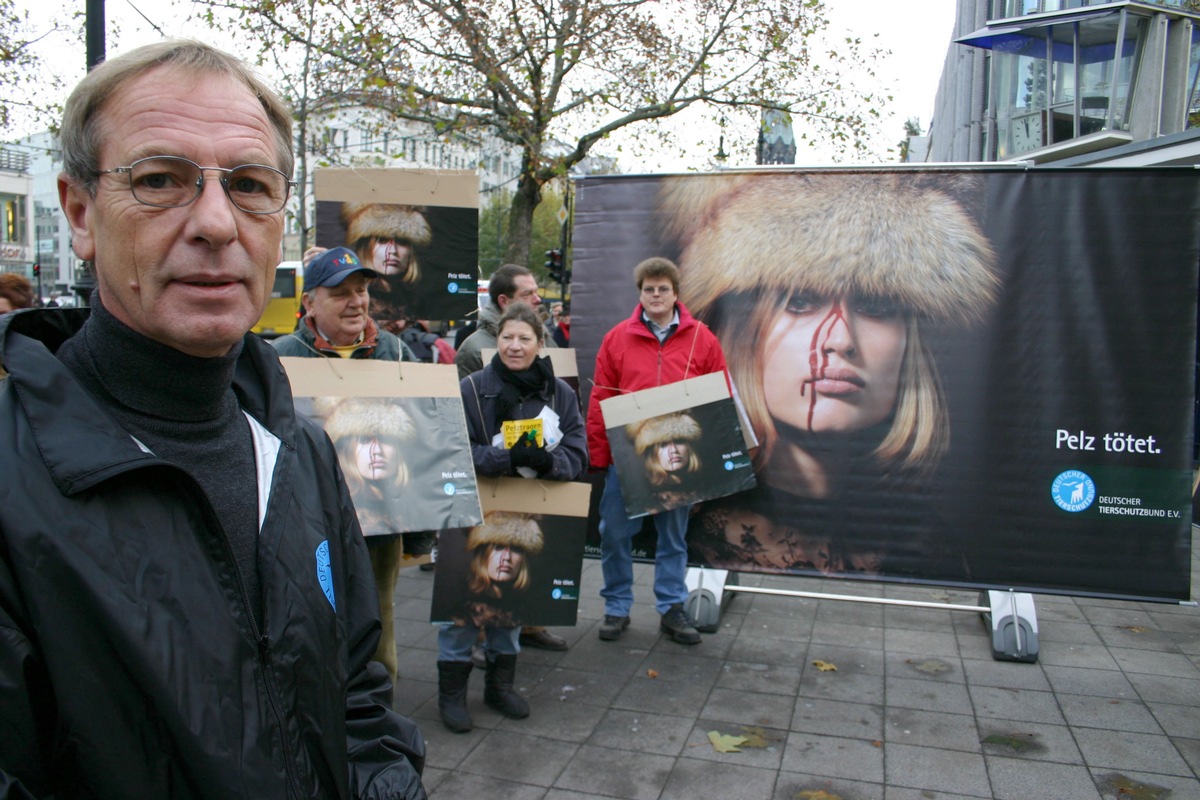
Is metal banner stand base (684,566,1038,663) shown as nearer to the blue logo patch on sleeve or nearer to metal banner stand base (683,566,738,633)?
metal banner stand base (683,566,738,633)

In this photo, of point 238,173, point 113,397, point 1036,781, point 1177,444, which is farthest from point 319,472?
point 1177,444

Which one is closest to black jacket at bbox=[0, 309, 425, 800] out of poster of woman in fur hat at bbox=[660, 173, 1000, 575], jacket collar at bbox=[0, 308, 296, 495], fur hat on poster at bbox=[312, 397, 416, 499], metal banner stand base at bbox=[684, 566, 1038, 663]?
jacket collar at bbox=[0, 308, 296, 495]

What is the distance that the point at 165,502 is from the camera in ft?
4.15

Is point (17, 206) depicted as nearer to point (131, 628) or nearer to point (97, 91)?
point (97, 91)

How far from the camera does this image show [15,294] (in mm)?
5469

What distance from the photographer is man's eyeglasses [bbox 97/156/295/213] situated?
1.29 m

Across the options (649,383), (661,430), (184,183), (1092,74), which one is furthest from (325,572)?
(1092,74)

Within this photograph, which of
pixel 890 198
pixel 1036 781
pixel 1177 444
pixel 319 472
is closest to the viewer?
pixel 319 472

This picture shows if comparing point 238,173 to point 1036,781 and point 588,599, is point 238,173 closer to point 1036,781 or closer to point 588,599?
point 1036,781

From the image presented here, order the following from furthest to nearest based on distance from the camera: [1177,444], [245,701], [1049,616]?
1. [1049,616]
2. [1177,444]
3. [245,701]

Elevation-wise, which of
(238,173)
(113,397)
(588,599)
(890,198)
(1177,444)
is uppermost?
(890,198)

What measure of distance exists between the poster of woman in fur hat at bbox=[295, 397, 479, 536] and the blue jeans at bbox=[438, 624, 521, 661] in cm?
93

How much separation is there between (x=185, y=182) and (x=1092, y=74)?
23.5 meters

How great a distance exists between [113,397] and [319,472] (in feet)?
1.24
